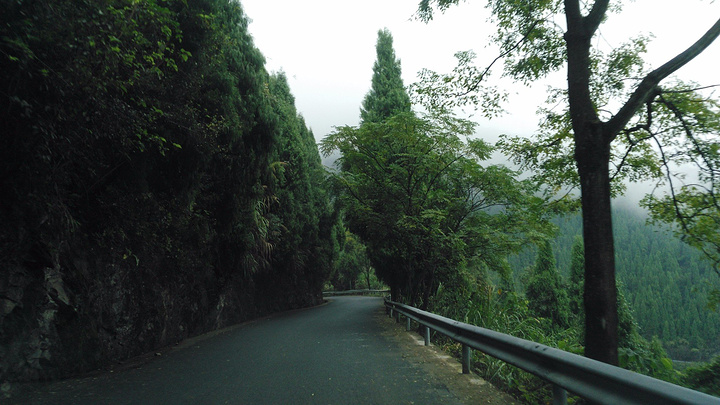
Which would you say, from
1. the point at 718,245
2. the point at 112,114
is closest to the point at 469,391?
the point at 718,245

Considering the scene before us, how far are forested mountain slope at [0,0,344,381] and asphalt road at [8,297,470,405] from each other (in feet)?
2.51

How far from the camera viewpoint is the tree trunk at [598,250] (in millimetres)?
4207

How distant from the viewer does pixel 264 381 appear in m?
5.12

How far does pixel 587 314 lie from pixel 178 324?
9019mm

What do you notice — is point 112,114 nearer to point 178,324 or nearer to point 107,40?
point 107,40

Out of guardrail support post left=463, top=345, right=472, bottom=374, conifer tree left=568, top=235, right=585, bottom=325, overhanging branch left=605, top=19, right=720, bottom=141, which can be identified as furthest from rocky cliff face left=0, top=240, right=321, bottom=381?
conifer tree left=568, top=235, right=585, bottom=325

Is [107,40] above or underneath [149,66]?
underneath

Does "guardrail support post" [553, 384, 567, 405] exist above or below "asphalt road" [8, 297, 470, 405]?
above

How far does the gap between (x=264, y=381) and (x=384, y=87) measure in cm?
1840

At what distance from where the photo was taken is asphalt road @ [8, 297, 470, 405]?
4.38 meters

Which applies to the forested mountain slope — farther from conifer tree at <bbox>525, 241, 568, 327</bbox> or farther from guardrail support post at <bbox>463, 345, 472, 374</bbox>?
conifer tree at <bbox>525, 241, 568, 327</bbox>

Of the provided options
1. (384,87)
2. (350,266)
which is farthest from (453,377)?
(350,266)

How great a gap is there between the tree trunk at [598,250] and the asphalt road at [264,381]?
1.67 m

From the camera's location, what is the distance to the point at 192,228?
9742 mm
